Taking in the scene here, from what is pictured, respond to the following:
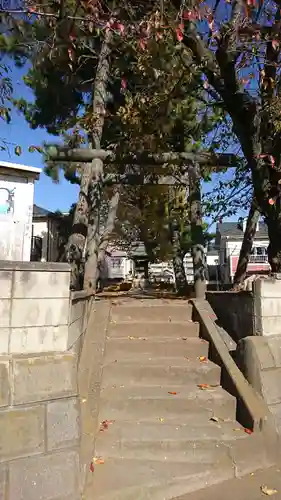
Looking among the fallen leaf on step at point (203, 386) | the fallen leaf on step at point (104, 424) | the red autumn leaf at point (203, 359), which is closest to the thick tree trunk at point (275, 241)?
the red autumn leaf at point (203, 359)

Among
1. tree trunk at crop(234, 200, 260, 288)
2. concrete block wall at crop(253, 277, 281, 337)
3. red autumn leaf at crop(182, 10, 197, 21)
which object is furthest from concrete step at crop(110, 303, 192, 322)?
tree trunk at crop(234, 200, 260, 288)

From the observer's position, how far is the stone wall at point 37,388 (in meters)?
3.12

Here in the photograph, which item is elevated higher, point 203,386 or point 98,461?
point 203,386

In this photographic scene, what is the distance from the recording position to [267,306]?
4.89 m

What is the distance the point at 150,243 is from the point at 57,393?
2138 cm

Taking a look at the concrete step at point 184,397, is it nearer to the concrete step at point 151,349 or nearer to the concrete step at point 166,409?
the concrete step at point 166,409

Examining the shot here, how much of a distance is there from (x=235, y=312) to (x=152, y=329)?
3.89ft

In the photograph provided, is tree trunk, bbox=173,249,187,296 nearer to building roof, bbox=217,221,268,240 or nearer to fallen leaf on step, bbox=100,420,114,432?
fallen leaf on step, bbox=100,420,114,432

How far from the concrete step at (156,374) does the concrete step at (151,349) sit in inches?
9.0

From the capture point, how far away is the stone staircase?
142 inches

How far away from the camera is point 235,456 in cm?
397

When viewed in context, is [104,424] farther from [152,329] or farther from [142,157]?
[142,157]

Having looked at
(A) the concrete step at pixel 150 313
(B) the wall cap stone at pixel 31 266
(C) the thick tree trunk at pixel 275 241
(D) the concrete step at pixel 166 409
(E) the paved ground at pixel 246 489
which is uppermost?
(C) the thick tree trunk at pixel 275 241

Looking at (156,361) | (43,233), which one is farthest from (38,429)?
(43,233)
